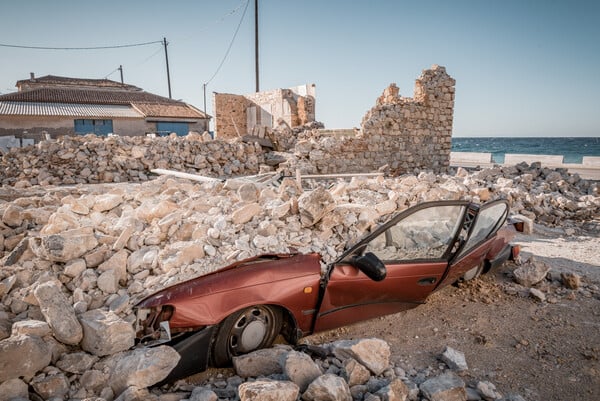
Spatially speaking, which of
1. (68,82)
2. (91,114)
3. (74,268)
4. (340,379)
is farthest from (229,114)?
(68,82)

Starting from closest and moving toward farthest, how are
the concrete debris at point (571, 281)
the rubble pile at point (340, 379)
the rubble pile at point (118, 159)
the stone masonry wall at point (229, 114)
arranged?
the rubble pile at point (340, 379) < the concrete debris at point (571, 281) < the rubble pile at point (118, 159) < the stone masonry wall at point (229, 114)

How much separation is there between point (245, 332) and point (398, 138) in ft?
42.8

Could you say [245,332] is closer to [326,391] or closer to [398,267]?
[326,391]

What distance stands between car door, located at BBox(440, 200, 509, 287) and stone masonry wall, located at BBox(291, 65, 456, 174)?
943 centimetres

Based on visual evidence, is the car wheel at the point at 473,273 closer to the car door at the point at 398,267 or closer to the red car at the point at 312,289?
the red car at the point at 312,289

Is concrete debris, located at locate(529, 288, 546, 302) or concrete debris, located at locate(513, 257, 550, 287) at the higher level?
concrete debris, located at locate(513, 257, 550, 287)

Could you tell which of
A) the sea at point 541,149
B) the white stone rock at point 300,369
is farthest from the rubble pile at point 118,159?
the sea at point 541,149

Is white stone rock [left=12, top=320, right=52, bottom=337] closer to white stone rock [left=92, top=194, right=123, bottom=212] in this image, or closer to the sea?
white stone rock [left=92, top=194, right=123, bottom=212]

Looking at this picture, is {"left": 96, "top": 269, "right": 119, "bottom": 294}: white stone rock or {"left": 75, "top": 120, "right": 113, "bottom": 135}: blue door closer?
{"left": 96, "top": 269, "right": 119, "bottom": 294}: white stone rock

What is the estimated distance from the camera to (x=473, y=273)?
4.23m

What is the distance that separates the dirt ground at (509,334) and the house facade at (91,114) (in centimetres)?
2361

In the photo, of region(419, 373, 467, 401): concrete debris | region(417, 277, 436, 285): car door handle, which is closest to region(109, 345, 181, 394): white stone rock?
region(419, 373, 467, 401): concrete debris

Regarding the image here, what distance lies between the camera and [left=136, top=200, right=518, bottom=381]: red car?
263 centimetres

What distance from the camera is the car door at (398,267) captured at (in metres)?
3.09
